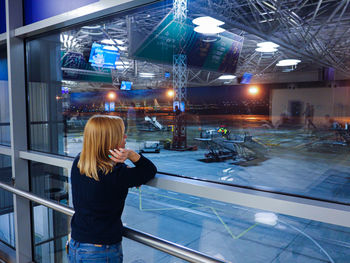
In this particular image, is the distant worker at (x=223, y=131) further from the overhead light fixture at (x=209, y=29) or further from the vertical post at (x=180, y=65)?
the overhead light fixture at (x=209, y=29)

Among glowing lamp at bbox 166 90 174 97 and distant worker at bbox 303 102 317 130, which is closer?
distant worker at bbox 303 102 317 130

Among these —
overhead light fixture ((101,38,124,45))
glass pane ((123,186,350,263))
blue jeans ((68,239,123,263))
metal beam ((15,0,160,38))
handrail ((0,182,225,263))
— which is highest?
overhead light fixture ((101,38,124,45))

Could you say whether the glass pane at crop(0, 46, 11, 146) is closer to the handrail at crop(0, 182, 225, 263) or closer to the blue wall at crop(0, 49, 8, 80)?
the blue wall at crop(0, 49, 8, 80)

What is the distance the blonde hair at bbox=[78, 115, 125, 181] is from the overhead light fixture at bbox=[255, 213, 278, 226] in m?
8.12

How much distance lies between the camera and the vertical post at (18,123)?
238cm

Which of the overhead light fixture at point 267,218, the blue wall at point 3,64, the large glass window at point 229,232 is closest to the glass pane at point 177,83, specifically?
the blue wall at point 3,64

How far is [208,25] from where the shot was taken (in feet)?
15.0

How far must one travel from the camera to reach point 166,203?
8727mm

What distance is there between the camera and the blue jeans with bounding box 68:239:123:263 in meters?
1.26

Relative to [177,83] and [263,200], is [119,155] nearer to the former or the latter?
[263,200]

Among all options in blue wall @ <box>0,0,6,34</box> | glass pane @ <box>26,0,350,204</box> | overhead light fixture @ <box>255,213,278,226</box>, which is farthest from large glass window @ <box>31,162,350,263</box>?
blue wall @ <box>0,0,6,34</box>

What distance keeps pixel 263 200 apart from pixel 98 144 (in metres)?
0.75

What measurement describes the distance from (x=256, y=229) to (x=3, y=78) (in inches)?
272

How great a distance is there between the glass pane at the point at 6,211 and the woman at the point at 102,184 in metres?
2.34
